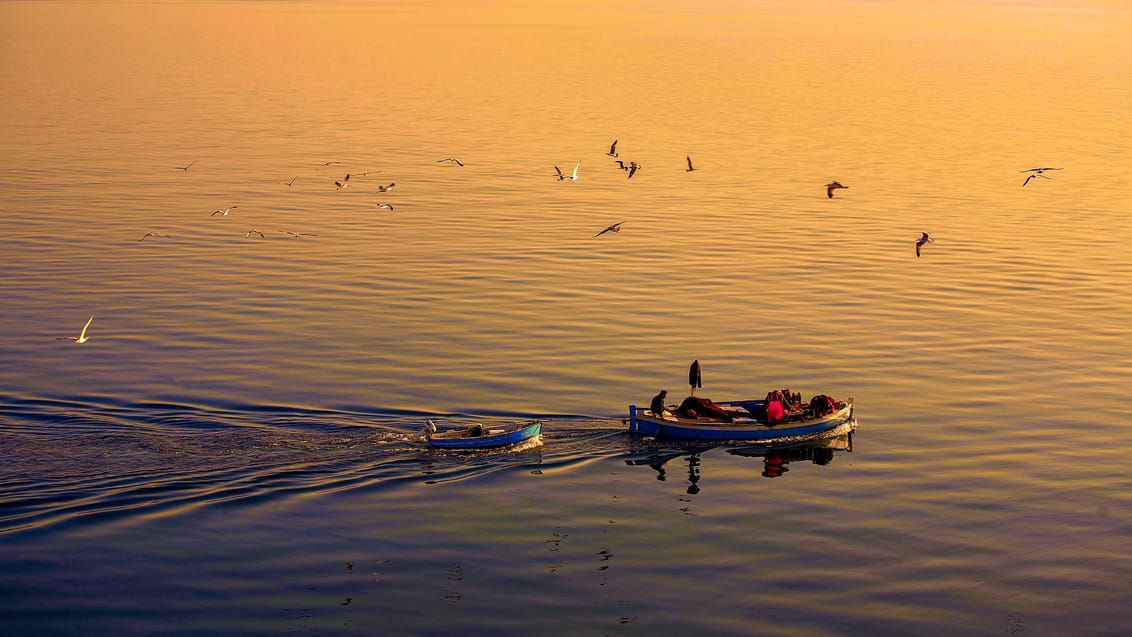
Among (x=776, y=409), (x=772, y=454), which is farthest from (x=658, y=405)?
(x=772, y=454)

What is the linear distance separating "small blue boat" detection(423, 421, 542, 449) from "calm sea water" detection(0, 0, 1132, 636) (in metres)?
0.44

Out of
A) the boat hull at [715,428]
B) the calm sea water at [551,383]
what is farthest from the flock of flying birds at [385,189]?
the boat hull at [715,428]

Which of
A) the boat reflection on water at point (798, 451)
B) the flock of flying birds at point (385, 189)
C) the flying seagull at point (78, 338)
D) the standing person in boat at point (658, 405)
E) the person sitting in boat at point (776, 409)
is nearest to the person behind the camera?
the boat reflection on water at point (798, 451)

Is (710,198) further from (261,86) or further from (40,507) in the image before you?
(261,86)

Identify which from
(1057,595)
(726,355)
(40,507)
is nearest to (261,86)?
(726,355)

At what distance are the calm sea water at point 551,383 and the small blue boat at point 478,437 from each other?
1.43 ft

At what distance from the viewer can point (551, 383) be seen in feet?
162

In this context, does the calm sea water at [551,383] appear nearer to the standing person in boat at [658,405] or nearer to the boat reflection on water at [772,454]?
the boat reflection on water at [772,454]

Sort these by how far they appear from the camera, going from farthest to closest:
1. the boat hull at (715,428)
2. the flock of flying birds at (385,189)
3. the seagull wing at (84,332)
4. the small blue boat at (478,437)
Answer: the flock of flying birds at (385,189), the seagull wing at (84,332), the boat hull at (715,428), the small blue boat at (478,437)

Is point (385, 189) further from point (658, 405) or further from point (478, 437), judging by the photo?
point (478, 437)

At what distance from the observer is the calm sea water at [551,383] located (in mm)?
33969

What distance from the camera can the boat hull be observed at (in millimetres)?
44094

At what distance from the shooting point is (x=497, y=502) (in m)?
39.2

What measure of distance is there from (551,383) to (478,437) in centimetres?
762
